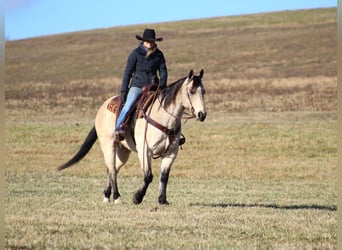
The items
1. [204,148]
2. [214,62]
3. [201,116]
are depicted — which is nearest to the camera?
[201,116]

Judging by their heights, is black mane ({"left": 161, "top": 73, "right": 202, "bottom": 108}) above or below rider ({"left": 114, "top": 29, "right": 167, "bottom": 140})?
below

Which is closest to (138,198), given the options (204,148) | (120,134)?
(120,134)

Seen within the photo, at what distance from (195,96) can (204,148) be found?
45.0ft

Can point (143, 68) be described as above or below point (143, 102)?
above

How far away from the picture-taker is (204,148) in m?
25.1

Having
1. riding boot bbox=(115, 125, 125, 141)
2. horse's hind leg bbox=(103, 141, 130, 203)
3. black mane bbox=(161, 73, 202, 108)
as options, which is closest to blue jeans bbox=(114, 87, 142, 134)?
riding boot bbox=(115, 125, 125, 141)

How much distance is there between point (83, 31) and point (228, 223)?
7302cm

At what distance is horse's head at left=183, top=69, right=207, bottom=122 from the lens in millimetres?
11391

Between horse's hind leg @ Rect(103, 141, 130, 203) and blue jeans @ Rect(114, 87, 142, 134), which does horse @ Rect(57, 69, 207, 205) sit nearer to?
blue jeans @ Rect(114, 87, 142, 134)

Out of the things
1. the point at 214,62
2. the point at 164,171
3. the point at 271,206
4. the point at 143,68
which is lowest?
the point at 271,206

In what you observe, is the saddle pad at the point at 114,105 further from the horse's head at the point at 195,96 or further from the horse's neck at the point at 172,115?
the horse's head at the point at 195,96

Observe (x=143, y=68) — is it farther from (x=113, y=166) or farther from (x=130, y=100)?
(x=113, y=166)

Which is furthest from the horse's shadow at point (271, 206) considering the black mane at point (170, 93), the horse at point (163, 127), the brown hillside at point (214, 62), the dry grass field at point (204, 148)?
the brown hillside at point (214, 62)

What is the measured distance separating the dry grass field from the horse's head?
137 cm
